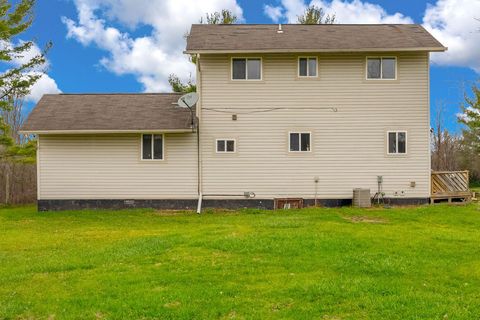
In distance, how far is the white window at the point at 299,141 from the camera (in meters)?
17.1

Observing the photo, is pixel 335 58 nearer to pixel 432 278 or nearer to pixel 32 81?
pixel 432 278

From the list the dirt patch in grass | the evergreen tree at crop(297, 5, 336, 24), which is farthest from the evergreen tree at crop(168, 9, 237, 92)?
the dirt patch in grass

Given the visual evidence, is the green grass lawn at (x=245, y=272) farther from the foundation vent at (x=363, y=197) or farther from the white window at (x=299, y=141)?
the white window at (x=299, y=141)

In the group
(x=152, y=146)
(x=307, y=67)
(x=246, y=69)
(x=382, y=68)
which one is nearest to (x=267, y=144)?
(x=246, y=69)

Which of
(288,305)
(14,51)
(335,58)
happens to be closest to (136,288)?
(288,305)

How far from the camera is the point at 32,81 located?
67.5 feet

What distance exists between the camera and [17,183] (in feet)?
78.7

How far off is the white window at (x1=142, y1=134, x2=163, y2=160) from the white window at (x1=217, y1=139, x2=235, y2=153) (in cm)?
213

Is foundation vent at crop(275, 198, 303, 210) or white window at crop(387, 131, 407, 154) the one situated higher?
white window at crop(387, 131, 407, 154)

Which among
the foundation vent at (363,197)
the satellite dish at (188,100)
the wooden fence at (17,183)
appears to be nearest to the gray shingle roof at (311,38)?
the satellite dish at (188,100)

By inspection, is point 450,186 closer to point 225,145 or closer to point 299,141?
point 299,141

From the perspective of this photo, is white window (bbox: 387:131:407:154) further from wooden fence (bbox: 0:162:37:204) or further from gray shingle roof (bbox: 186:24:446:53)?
wooden fence (bbox: 0:162:37:204)

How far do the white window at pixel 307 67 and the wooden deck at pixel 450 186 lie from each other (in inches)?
243

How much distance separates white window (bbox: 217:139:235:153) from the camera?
17094 mm
